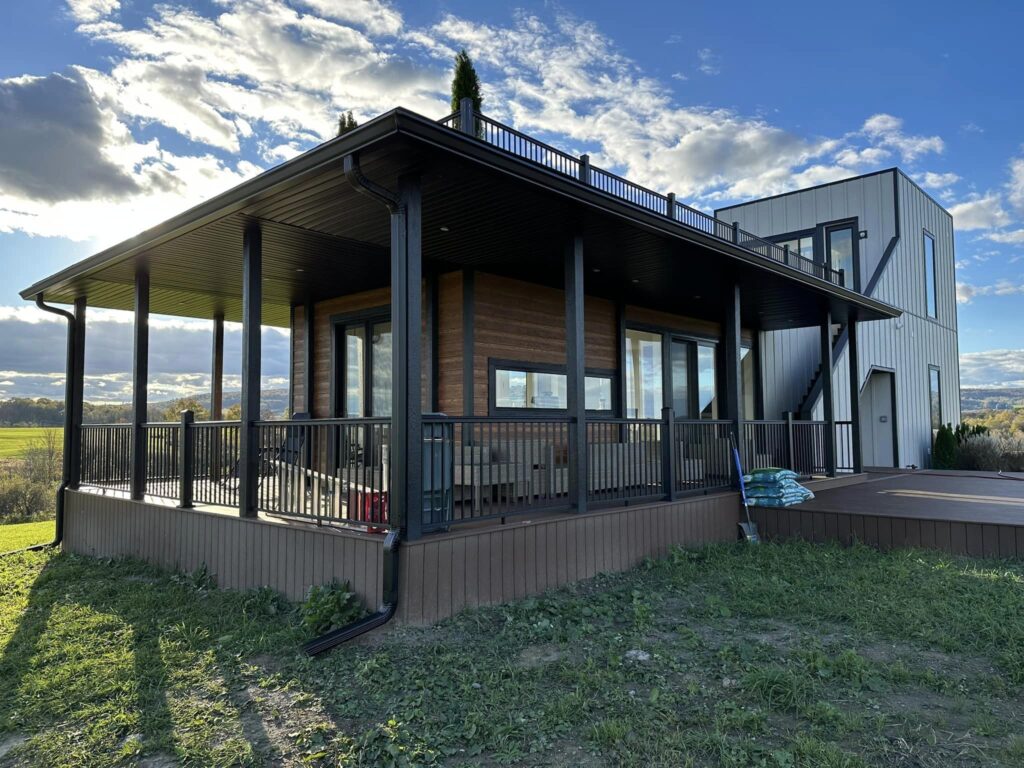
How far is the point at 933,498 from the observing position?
7688mm

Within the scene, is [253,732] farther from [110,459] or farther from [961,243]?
[961,243]

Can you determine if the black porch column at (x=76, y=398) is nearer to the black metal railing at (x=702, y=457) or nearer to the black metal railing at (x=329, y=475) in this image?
the black metal railing at (x=329, y=475)

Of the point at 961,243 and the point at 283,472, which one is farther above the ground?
the point at 961,243

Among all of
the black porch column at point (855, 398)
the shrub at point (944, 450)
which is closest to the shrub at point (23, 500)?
the black porch column at point (855, 398)

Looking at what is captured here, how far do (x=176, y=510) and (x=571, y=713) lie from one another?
4.75 meters

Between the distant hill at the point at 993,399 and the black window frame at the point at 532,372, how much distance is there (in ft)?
64.8

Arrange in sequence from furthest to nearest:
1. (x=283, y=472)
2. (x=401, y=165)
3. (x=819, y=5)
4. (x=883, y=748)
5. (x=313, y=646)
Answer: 1. (x=819, y=5)
2. (x=283, y=472)
3. (x=401, y=165)
4. (x=313, y=646)
5. (x=883, y=748)

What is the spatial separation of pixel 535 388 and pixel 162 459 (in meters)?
4.28

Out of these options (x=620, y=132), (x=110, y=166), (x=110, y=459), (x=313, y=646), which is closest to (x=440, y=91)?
(x=620, y=132)

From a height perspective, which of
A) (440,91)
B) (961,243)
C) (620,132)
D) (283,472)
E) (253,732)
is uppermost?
(440,91)

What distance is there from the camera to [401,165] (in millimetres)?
4219

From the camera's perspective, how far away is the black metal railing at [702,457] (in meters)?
6.89

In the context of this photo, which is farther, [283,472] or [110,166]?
[110,166]

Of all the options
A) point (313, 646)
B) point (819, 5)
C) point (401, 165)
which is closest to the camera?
point (313, 646)
